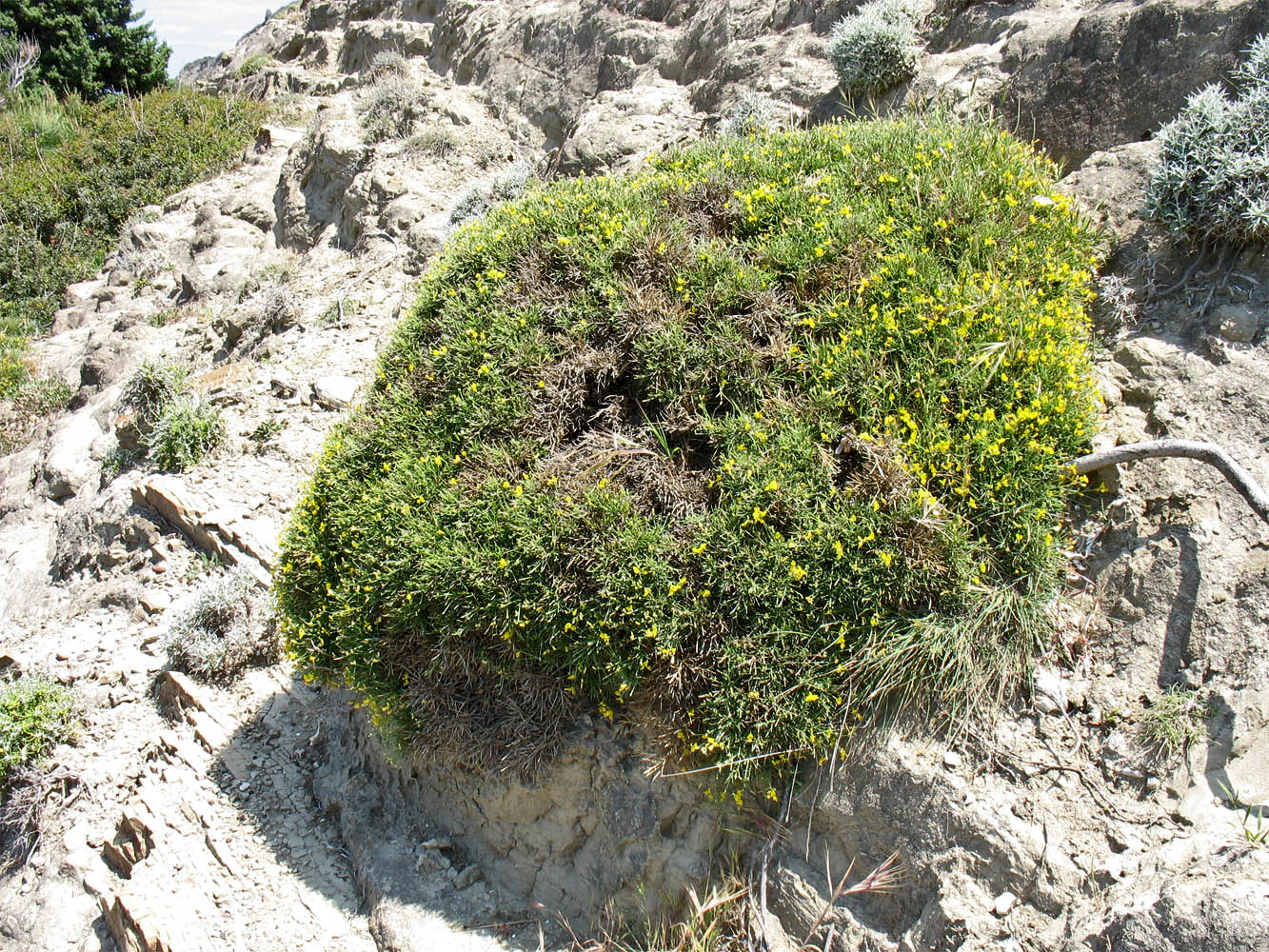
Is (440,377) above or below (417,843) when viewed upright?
above

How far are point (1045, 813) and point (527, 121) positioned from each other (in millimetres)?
9913

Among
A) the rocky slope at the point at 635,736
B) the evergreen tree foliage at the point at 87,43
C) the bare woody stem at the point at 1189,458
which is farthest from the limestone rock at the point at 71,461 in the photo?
the evergreen tree foliage at the point at 87,43

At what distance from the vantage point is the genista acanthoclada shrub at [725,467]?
11.9 ft

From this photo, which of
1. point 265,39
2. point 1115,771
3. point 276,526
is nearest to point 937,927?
point 1115,771

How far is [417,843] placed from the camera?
15.1ft

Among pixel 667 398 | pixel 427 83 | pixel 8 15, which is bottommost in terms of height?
pixel 667 398

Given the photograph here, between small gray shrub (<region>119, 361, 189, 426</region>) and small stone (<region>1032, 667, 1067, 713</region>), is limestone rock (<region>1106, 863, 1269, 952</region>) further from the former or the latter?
small gray shrub (<region>119, 361, 189, 426</region>)

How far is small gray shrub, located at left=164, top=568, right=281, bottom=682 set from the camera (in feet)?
19.3

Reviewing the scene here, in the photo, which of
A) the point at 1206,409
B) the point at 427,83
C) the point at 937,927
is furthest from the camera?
the point at 427,83

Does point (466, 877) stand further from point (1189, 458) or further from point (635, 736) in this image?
point (1189, 458)

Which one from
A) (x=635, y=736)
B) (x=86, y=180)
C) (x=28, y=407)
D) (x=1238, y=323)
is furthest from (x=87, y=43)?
(x=1238, y=323)

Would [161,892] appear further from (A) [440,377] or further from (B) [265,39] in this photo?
(B) [265,39]

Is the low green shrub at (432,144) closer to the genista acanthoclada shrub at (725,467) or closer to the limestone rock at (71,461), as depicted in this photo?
the limestone rock at (71,461)

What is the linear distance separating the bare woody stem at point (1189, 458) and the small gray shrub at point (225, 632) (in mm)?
5091
